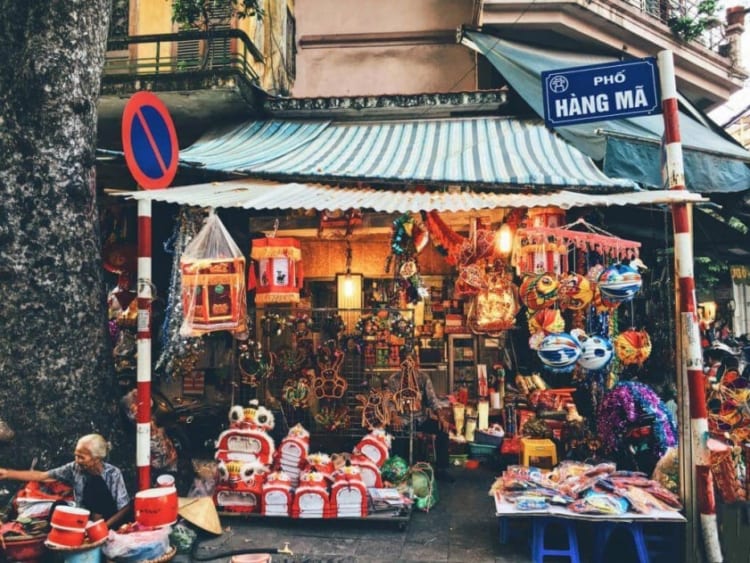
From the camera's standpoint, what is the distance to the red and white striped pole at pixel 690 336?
429cm

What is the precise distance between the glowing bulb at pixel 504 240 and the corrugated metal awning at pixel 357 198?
0.87 metres

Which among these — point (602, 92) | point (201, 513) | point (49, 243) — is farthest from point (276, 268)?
point (602, 92)

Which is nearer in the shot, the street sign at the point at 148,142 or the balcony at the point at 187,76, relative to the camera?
the street sign at the point at 148,142

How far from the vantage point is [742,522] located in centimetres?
454

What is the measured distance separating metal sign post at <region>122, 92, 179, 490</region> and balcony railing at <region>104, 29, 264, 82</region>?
3.47 metres

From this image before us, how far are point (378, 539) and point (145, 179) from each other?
398 cm

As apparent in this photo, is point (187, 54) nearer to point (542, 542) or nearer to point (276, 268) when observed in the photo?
point (276, 268)

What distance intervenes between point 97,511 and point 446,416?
5.04 m

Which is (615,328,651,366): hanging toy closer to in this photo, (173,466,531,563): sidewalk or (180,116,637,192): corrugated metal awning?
(180,116,637,192): corrugated metal awning

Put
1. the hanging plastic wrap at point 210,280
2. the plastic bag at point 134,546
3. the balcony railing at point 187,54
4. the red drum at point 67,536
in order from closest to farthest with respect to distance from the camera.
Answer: the red drum at point 67,536 → the plastic bag at point 134,546 → the hanging plastic wrap at point 210,280 → the balcony railing at point 187,54

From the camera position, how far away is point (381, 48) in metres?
10.9

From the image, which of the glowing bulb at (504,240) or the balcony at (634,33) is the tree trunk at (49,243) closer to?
the glowing bulb at (504,240)

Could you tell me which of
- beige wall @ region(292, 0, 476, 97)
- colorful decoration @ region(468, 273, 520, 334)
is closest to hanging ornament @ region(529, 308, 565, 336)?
colorful decoration @ region(468, 273, 520, 334)

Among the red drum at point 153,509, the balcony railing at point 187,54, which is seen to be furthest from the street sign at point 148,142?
the balcony railing at point 187,54
